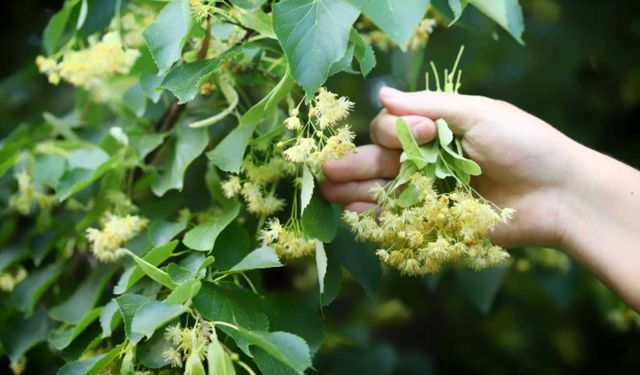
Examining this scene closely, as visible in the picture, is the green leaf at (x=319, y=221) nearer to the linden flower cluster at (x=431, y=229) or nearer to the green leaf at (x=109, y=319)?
the linden flower cluster at (x=431, y=229)

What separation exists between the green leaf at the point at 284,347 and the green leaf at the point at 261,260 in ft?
0.29

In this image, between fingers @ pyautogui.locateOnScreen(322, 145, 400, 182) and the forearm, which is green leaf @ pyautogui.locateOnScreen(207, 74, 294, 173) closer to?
fingers @ pyautogui.locateOnScreen(322, 145, 400, 182)

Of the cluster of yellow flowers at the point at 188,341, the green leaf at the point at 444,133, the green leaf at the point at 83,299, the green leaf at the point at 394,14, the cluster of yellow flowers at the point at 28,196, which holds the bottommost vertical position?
the green leaf at the point at 83,299

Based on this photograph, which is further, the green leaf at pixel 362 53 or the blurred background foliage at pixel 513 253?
the blurred background foliage at pixel 513 253

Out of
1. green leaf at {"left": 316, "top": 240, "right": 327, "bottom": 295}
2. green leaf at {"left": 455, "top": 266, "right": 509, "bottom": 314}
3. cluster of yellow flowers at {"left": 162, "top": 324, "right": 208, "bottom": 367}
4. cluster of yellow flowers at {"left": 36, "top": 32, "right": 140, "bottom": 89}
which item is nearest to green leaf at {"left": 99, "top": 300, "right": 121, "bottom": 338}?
cluster of yellow flowers at {"left": 162, "top": 324, "right": 208, "bottom": 367}

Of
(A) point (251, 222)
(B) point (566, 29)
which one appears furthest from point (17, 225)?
(B) point (566, 29)

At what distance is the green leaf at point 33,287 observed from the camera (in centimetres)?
126

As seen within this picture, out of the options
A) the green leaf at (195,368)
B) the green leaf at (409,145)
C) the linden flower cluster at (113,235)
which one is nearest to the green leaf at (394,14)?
the green leaf at (409,145)

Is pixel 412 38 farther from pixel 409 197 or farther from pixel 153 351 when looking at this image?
pixel 153 351

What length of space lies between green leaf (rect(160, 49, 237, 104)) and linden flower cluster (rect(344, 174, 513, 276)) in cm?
25

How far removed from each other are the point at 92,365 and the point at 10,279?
51cm

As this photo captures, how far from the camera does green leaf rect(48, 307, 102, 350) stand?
1.03 m

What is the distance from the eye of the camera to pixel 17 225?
4.65ft

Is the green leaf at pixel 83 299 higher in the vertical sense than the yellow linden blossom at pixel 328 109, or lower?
lower
